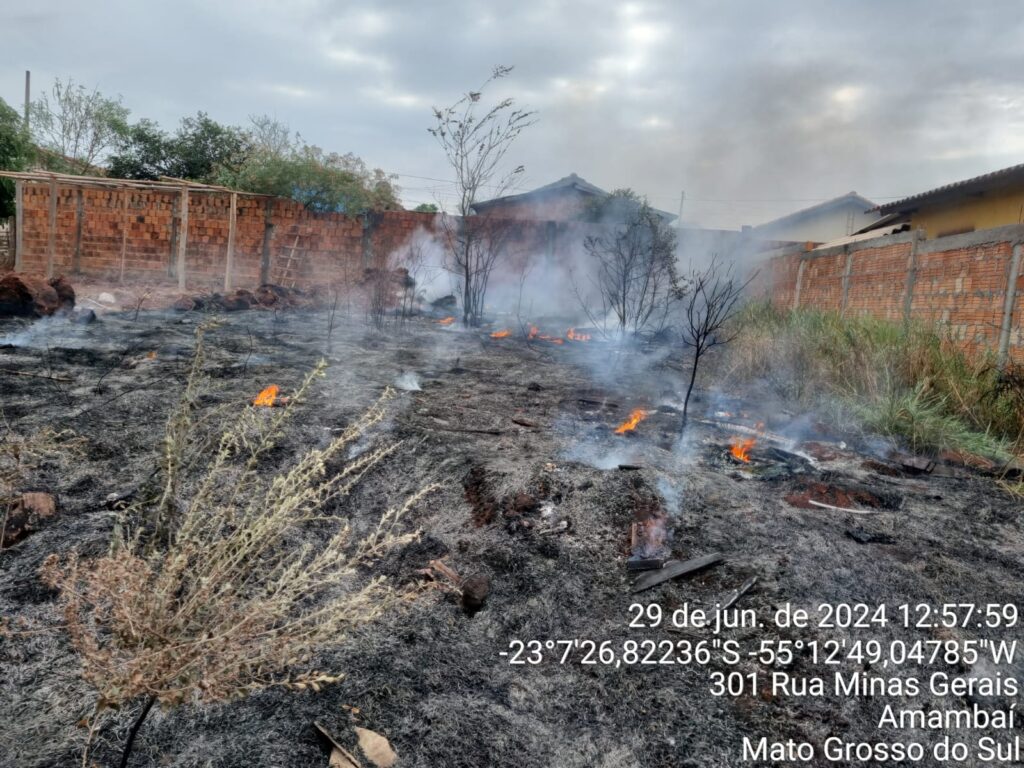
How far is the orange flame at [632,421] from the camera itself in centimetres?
488

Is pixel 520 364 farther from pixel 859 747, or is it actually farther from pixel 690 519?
pixel 859 747

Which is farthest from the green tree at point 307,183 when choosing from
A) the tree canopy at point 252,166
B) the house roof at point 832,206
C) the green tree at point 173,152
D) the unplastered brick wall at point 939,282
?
the house roof at point 832,206

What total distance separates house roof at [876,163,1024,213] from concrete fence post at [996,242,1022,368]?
7.70 metres

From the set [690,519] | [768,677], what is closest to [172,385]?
[690,519]

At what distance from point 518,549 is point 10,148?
16390 millimetres

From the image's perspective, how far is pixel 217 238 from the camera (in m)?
13.9

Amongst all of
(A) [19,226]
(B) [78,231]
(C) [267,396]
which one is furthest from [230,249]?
(C) [267,396]

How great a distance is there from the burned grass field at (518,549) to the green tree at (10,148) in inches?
411

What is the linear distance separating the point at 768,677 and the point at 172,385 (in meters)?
4.93

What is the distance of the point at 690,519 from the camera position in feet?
10.5

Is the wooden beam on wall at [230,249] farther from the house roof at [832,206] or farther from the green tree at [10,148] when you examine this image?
the house roof at [832,206]

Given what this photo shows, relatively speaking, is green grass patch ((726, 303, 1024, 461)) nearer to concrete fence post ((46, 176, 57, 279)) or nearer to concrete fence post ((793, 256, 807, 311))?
concrete fence post ((793, 256, 807, 311))

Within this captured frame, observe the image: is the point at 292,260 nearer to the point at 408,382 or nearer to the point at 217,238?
the point at 217,238

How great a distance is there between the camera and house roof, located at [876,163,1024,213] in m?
12.1
